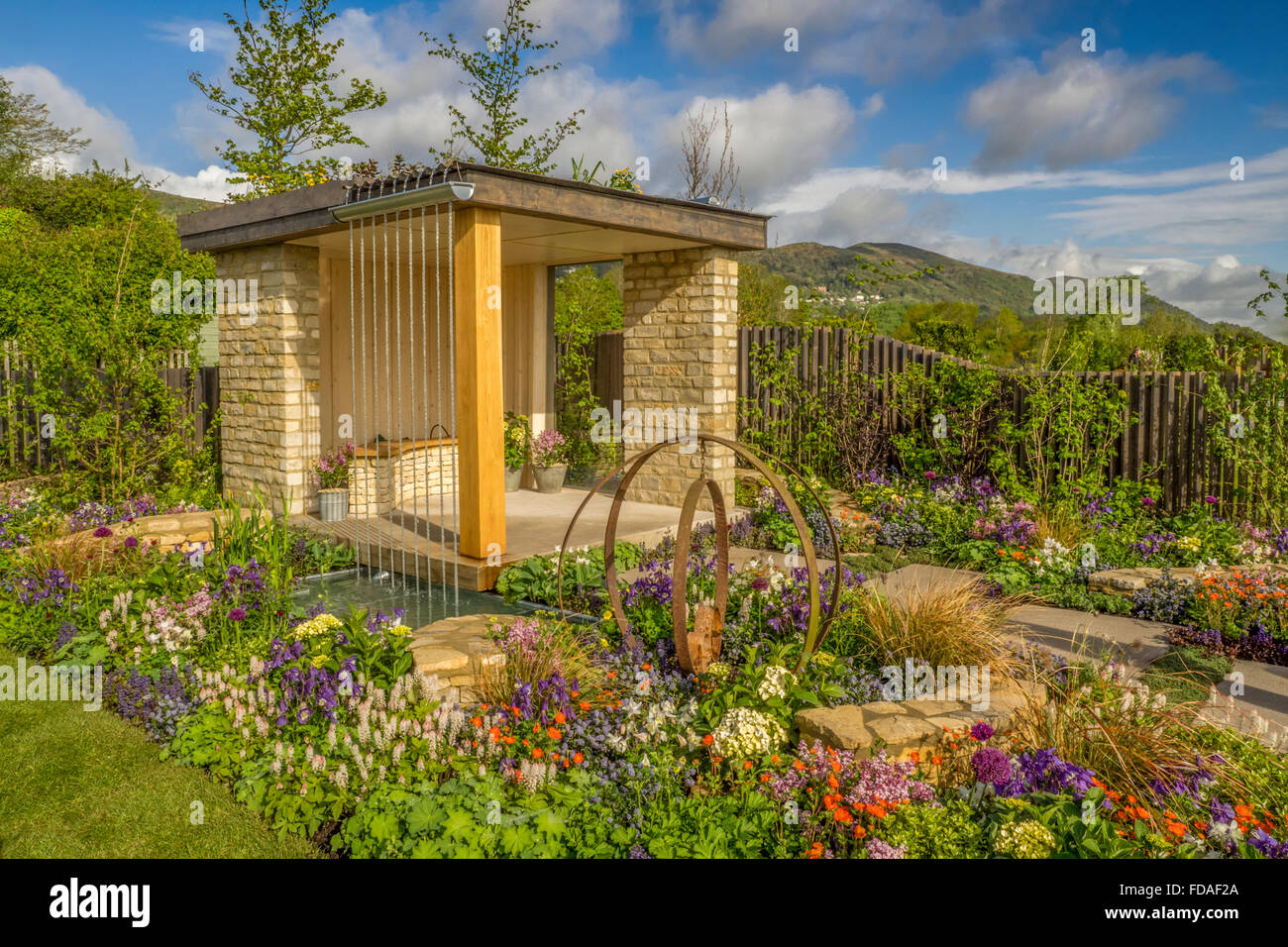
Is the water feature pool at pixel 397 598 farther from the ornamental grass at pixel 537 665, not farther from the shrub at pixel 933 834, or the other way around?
the shrub at pixel 933 834

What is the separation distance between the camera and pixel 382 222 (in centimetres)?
773

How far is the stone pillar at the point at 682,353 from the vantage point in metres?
9.45

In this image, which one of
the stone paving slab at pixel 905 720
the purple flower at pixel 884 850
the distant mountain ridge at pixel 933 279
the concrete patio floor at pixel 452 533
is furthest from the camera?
the distant mountain ridge at pixel 933 279

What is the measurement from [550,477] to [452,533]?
112 inches

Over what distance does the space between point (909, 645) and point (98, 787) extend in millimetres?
3810

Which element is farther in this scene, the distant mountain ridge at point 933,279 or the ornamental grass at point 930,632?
the distant mountain ridge at point 933,279

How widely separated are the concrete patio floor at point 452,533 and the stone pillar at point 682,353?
1.49 feet

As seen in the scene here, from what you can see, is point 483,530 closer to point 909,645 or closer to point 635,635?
point 635,635

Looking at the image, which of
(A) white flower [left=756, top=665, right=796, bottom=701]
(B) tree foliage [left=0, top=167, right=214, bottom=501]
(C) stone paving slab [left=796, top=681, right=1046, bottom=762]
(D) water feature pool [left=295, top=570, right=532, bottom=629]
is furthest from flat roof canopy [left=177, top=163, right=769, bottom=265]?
(C) stone paving slab [left=796, top=681, right=1046, bottom=762]

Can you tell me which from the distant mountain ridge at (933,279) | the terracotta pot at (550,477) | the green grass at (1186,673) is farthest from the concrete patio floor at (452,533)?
the distant mountain ridge at (933,279)

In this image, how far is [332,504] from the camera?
8.82 meters

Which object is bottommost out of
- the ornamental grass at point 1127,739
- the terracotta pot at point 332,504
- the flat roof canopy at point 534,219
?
the ornamental grass at point 1127,739

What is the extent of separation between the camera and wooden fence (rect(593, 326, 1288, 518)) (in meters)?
8.52
